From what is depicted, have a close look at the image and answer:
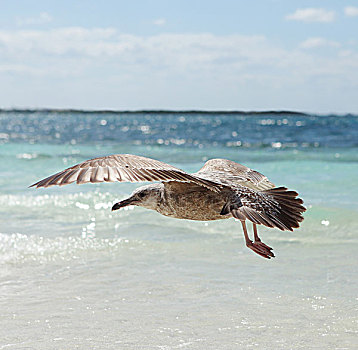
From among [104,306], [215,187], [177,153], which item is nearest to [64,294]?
[104,306]

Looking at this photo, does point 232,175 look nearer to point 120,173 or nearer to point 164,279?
point 120,173

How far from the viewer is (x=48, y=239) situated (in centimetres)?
755

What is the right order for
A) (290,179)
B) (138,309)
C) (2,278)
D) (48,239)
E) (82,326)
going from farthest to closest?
(290,179), (48,239), (2,278), (138,309), (82,326)

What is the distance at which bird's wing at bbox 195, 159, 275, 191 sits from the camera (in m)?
3.99

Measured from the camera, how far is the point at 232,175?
4242 mm

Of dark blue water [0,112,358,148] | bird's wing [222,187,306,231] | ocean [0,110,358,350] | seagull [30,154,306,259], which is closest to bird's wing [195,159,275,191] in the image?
seagull [30,154,306,259]

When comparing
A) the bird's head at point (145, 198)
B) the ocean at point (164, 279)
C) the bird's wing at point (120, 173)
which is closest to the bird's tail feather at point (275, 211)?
the bird's wing at point (120, 173)

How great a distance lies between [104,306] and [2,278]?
1.30m

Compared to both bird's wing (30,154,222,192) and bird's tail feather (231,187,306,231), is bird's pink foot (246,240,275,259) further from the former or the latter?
bird's wing (30,154,222,192)

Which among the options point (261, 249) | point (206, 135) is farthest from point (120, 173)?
point (206, 135)

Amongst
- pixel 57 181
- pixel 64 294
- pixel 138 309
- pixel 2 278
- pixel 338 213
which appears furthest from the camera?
pixel 338 213

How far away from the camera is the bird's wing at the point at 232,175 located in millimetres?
3990

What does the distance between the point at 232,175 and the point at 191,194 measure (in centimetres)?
62

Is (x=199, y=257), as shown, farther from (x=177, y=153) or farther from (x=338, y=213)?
(x=177, y=153)
